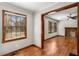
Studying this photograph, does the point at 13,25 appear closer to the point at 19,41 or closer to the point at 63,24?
the point at 19,41

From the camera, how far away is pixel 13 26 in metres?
2.86

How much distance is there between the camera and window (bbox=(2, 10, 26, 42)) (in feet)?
8.23

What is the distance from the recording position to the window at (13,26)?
2508mm

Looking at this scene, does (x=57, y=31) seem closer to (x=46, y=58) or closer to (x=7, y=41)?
(x=7, y=41)

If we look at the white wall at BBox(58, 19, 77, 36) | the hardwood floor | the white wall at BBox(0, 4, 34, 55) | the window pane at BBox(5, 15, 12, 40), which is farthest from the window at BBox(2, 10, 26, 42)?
the white wall at BBox(58, 19, 77, 36)

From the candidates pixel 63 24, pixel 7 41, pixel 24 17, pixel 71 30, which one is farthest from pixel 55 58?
pixel 63 24

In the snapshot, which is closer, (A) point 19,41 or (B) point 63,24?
(A) point 19,41

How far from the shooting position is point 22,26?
327 cm

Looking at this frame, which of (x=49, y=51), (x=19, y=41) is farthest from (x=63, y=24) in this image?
(x=19, y=41)

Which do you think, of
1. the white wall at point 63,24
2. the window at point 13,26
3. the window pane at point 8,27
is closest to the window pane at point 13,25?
the window at point 13,26

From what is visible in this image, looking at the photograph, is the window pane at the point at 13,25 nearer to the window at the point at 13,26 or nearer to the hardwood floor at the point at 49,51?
the window at the point at 13,26

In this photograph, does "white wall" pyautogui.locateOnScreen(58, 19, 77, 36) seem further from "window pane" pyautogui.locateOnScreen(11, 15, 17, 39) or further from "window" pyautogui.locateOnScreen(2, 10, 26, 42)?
"window pane" pyautogui.locateOnScreen(11, 15, 17, 39)

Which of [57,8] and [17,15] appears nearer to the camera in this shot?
[57,8]

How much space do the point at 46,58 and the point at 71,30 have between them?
6810 mm
